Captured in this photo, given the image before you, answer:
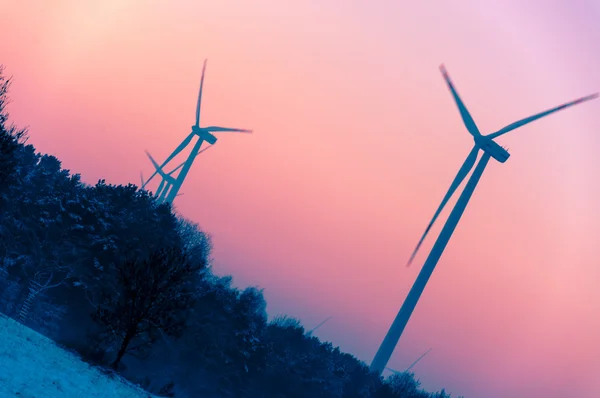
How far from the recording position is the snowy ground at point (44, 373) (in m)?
28.4

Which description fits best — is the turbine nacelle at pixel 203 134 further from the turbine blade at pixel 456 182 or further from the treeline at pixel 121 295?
the turbine blade at pixel 456 182

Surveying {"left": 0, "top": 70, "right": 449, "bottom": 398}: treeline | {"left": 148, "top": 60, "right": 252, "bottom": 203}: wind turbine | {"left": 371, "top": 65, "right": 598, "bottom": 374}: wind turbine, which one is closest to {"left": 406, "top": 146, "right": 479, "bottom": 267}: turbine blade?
{"left": 371, "top": 65, "right": 598, "bottom": 374}: wind turbine

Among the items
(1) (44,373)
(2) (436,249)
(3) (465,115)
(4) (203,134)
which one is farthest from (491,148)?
(1) (44,373)

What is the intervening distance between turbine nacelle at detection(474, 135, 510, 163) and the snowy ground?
74.2 meters

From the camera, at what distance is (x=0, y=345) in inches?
1296

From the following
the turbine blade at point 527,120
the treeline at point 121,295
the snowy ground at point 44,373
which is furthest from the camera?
the turbine blade at point 527,120

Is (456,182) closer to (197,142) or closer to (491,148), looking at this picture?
(491,148)

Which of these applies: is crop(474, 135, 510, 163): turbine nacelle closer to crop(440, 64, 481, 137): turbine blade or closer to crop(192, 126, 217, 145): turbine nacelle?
crop(440, 64, 481, 137): turbine blade

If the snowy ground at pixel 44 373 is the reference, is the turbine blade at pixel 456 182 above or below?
above

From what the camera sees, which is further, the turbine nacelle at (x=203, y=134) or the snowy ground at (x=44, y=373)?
the turbine nacelle at (x=203, y=134)

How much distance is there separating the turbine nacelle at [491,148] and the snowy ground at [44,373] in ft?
243

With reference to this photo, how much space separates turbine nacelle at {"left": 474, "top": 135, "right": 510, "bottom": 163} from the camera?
98.7 metres

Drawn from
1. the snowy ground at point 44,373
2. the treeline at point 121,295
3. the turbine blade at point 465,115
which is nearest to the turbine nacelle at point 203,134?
the treeline at point 121,295

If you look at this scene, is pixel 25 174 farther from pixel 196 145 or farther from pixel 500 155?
pixel 500 155
